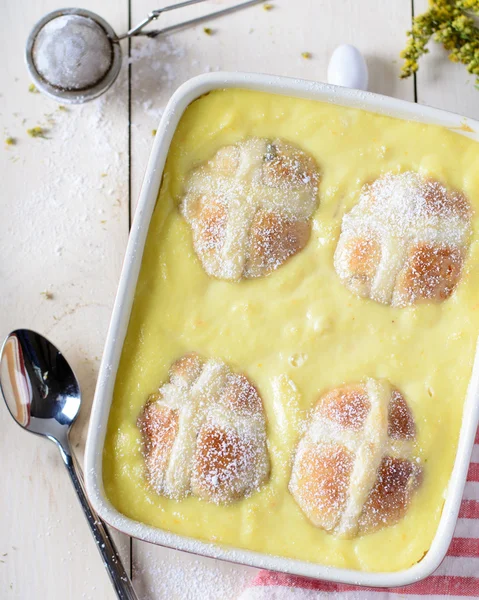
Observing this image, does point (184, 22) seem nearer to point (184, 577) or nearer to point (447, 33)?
point (447, 33)

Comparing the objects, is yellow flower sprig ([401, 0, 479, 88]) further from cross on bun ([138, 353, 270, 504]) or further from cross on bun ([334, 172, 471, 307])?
cross on bun ([138, 353, 270, 504])

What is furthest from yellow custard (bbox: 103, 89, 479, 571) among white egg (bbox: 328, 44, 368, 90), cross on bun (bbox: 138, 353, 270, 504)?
white egg (bbox: 328, 44, 368, 90)

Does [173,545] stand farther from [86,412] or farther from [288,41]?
[288,41]

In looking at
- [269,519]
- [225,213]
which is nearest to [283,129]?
[225,213]

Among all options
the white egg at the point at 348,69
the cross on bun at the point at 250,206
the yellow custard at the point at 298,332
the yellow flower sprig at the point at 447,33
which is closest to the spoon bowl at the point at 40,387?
the yellow custard at the point at 298,332

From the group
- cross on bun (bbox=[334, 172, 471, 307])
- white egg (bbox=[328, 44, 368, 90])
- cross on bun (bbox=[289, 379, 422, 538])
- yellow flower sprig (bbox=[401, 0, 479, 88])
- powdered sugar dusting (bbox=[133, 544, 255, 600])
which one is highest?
yellow flower sprig (bbox=[401, 0, 479, 88])

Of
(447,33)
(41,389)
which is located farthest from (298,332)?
(447,33)
